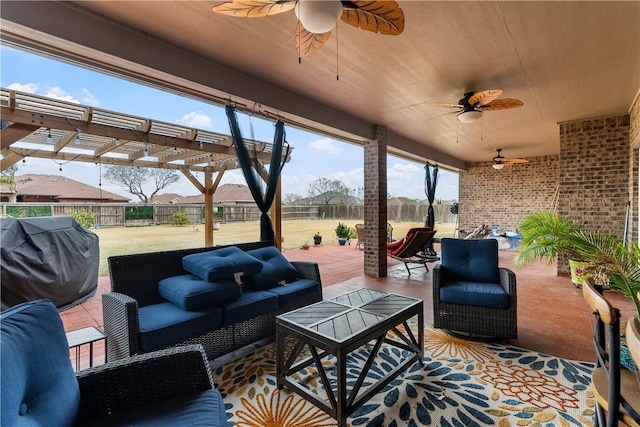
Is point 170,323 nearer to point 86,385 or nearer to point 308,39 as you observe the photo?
point 86,385

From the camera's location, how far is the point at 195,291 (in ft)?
7.59

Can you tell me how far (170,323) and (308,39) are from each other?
2.25 meters

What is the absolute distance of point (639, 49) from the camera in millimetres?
2779

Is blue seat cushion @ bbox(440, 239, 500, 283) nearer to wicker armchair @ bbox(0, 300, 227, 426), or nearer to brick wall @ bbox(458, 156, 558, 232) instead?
wicker armchair @ bbox(0, 300, 227, 426)

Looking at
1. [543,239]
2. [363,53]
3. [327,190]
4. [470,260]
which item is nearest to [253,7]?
[363,53]

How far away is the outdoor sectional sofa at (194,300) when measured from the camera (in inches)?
80.7

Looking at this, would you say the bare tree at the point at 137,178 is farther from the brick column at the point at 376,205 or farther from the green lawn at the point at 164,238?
the brick column at the point at 376,205

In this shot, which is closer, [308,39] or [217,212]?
[308,39]

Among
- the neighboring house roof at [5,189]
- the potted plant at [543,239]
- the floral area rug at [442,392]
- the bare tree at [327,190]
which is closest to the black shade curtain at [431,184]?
the potted plant at [543,239]

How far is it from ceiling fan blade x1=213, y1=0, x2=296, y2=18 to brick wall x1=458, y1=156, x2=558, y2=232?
32.0 ft

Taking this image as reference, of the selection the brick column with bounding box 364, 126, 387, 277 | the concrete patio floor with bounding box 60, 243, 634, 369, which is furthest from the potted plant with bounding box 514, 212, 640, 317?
the brick column with bounding box 364, 126, 387, 277

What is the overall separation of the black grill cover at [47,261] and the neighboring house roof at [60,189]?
1211 mm

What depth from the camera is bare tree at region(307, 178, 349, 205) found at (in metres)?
13.0

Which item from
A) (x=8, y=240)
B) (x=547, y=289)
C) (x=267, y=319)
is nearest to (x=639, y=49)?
(x=547, y=289)
